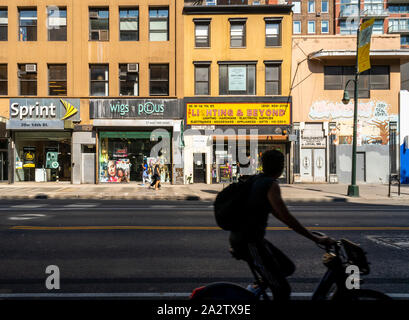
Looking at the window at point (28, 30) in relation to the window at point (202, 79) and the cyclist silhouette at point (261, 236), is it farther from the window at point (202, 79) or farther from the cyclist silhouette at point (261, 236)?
the cyclist silhouette at point (261, 236)

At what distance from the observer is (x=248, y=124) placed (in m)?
22.1

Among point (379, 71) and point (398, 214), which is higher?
point (379, 71)

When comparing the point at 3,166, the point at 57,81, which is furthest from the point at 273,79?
the point at 3,166

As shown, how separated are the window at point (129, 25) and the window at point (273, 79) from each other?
927cm

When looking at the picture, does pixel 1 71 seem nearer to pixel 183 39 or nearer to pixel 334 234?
pixel 183 39

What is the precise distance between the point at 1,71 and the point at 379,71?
25.9 meters

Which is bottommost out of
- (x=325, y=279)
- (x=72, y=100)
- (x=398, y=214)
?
(x=398, y=214)

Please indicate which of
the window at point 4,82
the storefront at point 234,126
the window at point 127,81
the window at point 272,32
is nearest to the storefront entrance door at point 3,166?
the window at point 4,82

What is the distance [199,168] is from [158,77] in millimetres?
6791

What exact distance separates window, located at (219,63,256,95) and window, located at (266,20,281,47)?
1.96 m

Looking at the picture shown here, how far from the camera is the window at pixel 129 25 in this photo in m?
22.4

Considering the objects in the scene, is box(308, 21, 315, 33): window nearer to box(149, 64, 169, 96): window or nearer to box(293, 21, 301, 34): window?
box(293, 21, 301, 34): window

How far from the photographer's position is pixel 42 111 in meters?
21.8
